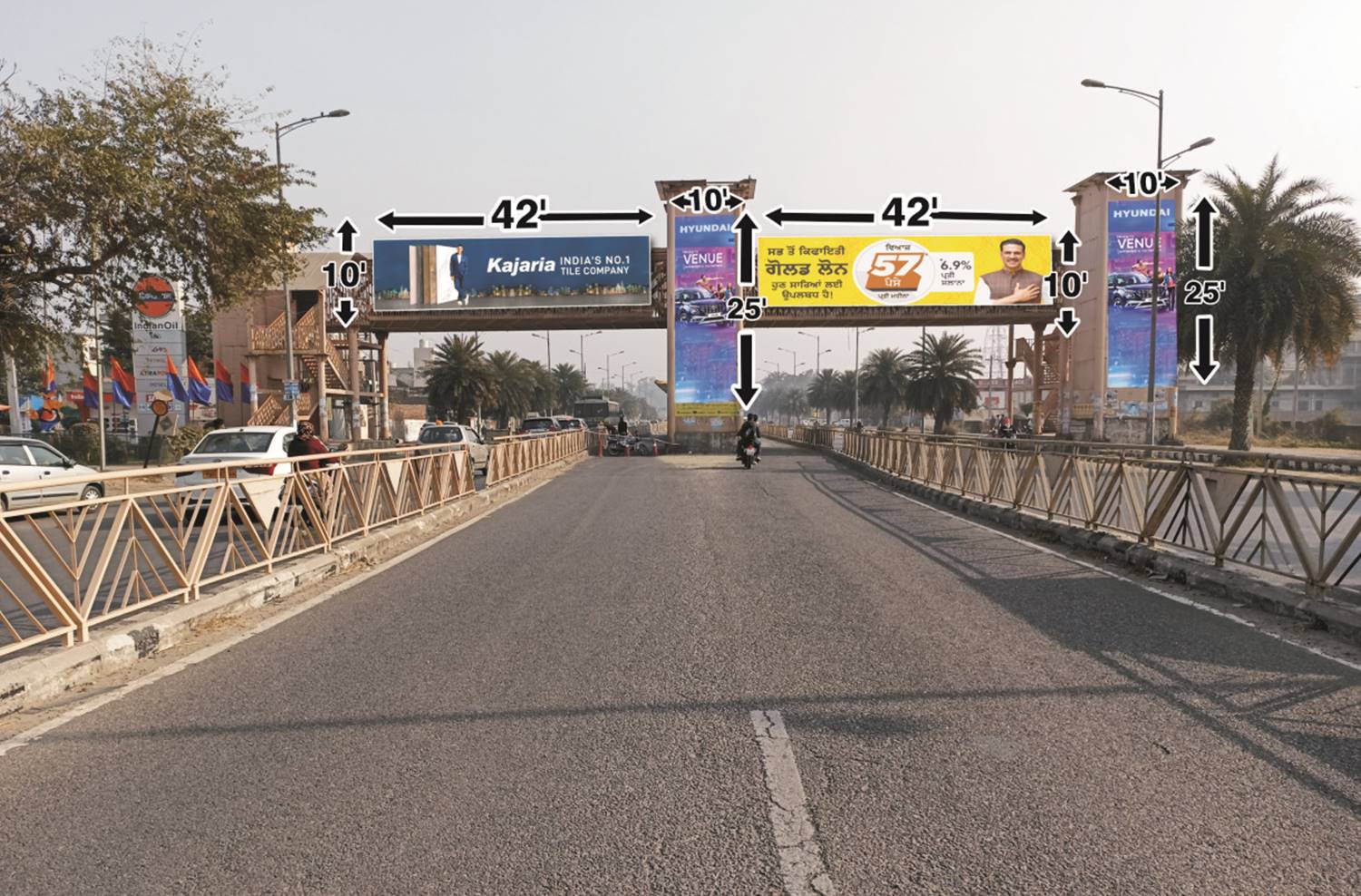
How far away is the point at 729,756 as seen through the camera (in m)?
4.28

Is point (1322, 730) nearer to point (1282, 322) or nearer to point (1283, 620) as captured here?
point (1283, 620)

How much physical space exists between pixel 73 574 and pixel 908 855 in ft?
18.2

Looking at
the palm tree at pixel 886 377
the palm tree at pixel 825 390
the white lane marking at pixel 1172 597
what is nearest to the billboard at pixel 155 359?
the white lane marking at pixel 1172 597

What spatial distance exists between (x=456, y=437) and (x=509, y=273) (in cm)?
2004

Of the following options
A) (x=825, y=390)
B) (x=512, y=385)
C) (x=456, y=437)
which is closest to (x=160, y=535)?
(x=456, y=437)

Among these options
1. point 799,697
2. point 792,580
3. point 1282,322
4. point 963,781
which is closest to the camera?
point 963,781

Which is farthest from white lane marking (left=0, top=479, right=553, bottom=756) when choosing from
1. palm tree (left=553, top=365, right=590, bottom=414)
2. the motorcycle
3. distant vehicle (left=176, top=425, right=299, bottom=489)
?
palm tree (left=553, top=365, right=590, bottom=414)

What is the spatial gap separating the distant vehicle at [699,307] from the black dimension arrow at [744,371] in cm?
140

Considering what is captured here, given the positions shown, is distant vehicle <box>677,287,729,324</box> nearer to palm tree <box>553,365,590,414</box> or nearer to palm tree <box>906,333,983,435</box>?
palm tree <box>906,333,983,435</box>

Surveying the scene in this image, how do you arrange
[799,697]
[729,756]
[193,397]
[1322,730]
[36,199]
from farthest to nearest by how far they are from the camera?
[193,397]
[36,199]
[799,697]
[1322,730]
[729,756]

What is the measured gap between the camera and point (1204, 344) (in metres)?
26.8

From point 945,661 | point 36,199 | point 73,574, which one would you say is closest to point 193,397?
point 36,199

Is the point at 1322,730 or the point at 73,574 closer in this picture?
the point at 1322,730

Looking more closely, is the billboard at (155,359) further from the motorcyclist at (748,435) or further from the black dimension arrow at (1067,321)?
the black dimension arrow at (1067,321)
